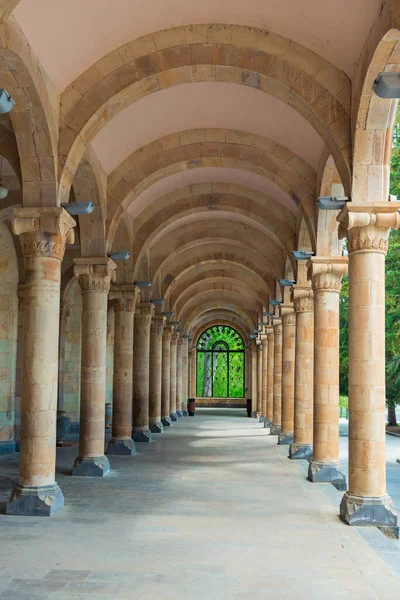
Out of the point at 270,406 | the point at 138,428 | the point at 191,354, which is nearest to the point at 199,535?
the point at 138,428

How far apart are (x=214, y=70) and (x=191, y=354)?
121 ft

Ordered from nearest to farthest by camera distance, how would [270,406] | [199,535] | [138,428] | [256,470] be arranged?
1. [199,535]
2. [256,470]
3. [138,428]
4. [270,406]

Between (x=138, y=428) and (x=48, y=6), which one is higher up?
(x=48, y=6)

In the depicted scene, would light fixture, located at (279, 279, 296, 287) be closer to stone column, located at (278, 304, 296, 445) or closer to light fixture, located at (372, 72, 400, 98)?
stone column, located at (278, 304, 296, 445)

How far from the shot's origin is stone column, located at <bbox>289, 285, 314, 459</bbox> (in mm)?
15703

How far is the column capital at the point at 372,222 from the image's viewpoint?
926cm

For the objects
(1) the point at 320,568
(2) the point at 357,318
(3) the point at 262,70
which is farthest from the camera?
(3) the point at 262,70

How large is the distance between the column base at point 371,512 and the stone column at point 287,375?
10.3m

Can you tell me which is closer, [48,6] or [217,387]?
[48,6]

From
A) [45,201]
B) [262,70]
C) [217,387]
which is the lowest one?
[217,387]

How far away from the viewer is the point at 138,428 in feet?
65.7

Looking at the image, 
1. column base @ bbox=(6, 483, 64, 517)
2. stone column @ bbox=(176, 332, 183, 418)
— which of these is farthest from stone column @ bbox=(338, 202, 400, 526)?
stone column @ bbox=(176, 332, 183, 418)

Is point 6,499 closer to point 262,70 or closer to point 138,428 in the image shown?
point 262,70

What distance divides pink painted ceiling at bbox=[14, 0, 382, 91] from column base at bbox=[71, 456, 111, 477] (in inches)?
278
